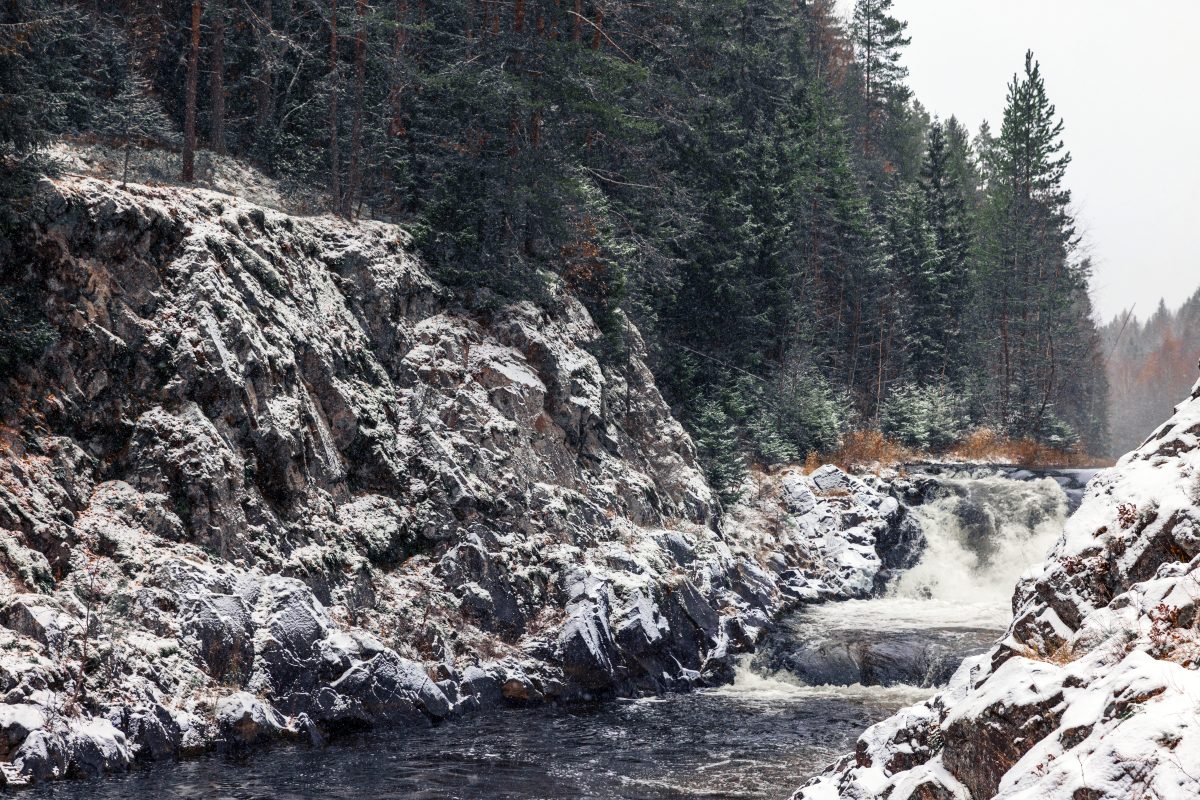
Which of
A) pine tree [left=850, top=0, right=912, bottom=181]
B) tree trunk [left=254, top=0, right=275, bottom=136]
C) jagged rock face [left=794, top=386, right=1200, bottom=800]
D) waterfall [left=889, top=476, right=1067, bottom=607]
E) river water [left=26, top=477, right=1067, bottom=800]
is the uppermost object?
pine tree [left=850, top=0, right=912, bottom=181]

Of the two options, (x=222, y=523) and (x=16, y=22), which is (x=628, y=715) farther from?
(x=16, y=22)

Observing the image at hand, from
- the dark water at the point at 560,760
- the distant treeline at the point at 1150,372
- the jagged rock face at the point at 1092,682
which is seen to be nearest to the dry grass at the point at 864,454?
the dark water at the point at 560,760

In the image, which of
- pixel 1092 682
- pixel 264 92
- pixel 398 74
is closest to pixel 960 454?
pixel 398 74

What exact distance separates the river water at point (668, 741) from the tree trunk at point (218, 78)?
725 inches

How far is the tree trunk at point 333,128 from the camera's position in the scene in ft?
88.6

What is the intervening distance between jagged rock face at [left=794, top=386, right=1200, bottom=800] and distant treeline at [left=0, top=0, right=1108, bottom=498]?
49.5 ft

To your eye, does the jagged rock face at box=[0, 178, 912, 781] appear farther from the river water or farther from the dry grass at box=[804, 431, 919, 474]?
the dry grass at box=[804, 431, 919, 474]

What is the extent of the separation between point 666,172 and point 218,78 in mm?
16029

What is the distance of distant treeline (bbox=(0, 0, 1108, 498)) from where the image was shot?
83.5 feet

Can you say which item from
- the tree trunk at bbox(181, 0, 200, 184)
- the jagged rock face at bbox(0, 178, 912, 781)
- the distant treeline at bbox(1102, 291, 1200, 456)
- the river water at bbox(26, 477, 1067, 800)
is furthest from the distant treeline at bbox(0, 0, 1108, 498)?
the distant treeline at bbox(1102, 291, 1200, 456)

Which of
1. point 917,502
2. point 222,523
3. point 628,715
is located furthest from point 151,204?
point 917,502

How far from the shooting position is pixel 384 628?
1748 cm

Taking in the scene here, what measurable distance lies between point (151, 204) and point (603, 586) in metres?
11.0

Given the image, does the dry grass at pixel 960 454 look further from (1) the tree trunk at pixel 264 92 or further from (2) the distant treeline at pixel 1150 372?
(2) the distant treeline at pixel 1150 372
